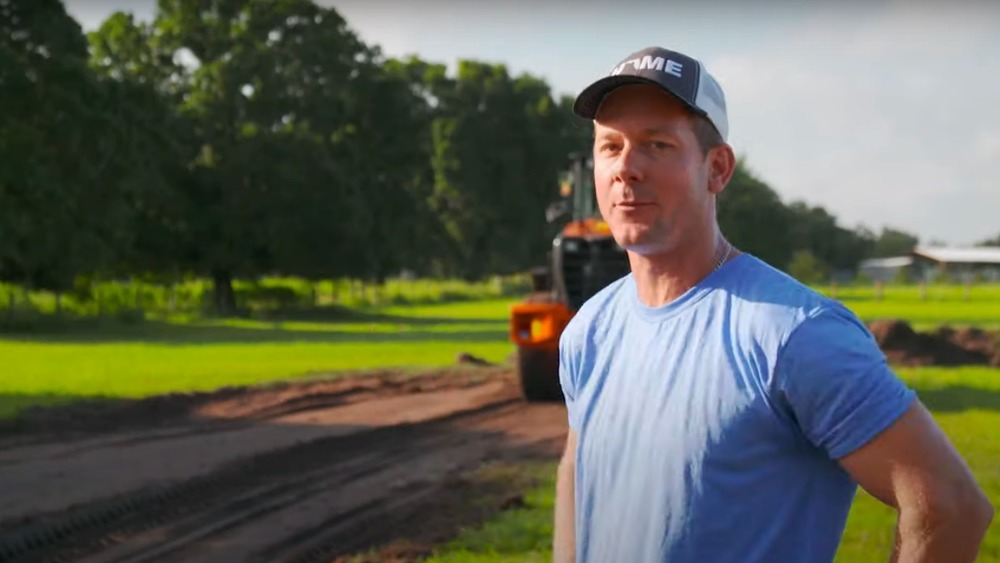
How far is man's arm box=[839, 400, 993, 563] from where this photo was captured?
98.7 inches

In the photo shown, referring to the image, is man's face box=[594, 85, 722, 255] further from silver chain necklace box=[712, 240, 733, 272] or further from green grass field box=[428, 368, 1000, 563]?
green grass field box=[428, 368, 1000, 563]

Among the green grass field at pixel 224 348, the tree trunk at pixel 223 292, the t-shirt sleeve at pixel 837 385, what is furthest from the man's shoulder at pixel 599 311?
the tree trunk at pixel 223 292

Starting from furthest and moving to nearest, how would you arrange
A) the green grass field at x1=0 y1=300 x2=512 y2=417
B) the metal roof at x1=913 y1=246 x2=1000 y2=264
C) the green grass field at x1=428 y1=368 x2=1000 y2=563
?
the metal roof at x1=913 y1=246 x2=1000 y2=264 → the green grass field at x1=0 y1=300 x2=512 y2=417 → the green grass field at x1=428 y1=368 x2=1000 y2=563

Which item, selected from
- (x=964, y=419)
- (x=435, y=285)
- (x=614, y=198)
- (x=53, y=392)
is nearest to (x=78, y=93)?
(x=53, y=392)

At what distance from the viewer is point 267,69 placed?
51125 millimetres

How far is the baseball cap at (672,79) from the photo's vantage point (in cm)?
277

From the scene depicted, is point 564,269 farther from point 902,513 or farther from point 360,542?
point 902,513

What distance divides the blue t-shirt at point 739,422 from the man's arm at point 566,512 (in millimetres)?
340

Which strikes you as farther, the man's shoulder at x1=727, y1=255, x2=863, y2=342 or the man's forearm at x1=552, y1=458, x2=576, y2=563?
the man's forearm at x1=552, y1=458, x2=576, y2=563

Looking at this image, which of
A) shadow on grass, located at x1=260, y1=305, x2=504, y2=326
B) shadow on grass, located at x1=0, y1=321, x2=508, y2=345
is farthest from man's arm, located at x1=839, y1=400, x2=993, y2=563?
shadow on grass, located at x1=260, y1=305, x2=504, y2=326

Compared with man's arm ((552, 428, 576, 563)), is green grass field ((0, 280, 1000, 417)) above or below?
below

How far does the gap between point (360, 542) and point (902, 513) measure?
7.74 meters

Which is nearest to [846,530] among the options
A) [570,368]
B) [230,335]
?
[570,368]

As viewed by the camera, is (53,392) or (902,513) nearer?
(902,513)
